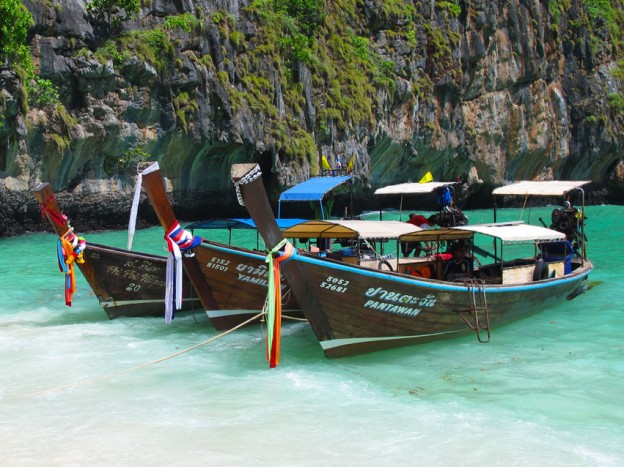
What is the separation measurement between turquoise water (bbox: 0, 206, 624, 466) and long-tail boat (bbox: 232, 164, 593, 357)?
309mm

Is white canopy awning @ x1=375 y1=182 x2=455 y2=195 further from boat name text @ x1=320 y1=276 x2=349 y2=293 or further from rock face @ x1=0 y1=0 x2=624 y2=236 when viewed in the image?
rock face @ x1=0 y1=0 x2=624 y2=236

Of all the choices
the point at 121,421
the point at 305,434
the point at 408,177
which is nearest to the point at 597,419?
the point at 305,434

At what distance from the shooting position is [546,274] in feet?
42.9

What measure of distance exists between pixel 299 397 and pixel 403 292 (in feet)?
6.88

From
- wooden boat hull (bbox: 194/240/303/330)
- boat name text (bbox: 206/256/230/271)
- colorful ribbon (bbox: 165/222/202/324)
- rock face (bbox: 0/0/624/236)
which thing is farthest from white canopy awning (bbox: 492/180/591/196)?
rock face (bbox: 0/0/624/236)

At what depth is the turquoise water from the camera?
663 cm

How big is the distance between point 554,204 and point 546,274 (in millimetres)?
40632

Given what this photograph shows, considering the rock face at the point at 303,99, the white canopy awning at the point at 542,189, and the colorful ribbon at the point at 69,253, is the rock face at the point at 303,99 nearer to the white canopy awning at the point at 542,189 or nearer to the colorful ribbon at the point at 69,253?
the colorful ribbon at the point at 69,253

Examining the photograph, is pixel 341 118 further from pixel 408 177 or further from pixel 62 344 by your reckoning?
pixel 62 344

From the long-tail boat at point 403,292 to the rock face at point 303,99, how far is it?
1612 centimetres

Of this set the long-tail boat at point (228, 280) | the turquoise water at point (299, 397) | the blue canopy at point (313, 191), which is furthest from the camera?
the blue canopy at point (313, 191)

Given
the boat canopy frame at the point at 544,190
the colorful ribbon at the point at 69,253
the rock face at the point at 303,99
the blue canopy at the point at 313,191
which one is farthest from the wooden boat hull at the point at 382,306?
the rock face at the point at 303,99

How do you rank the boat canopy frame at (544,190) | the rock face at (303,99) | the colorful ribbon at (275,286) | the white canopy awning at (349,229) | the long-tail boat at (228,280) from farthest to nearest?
the rock face at (303,99) < the boat canopy frame at (544,190) < the white canopy awning at (349,229) < the long-tail boat at (228,280) < the colorful ribbon at (275,286)

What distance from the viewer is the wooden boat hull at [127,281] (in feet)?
39.1
